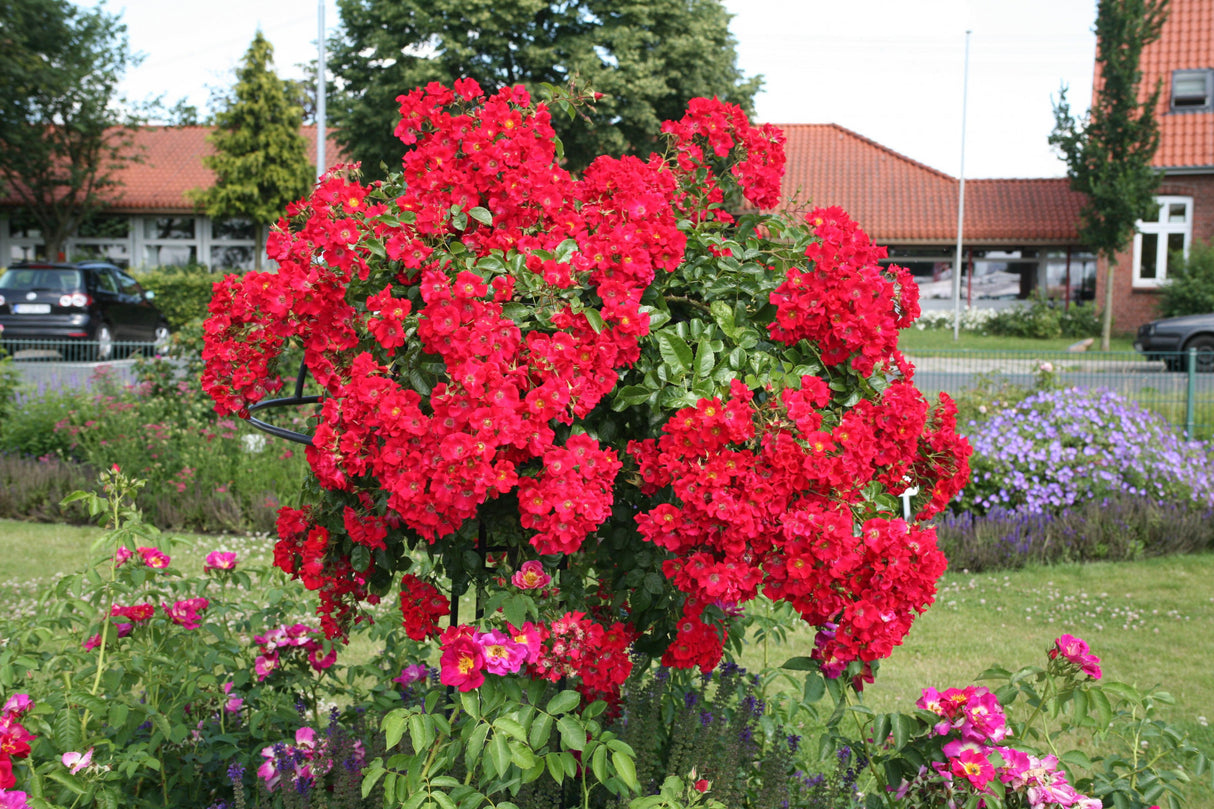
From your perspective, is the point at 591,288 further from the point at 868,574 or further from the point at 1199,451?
the point at 1199,451

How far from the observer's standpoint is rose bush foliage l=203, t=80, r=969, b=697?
183 cm

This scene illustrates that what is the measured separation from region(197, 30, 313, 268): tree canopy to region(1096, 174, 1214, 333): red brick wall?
19.9 meters

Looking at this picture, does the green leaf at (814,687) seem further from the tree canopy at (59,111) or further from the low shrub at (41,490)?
the tree canopy at (59,111)

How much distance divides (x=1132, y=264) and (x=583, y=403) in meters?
23.5

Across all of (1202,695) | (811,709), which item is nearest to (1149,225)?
(1202,695)

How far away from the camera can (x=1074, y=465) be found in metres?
6.45

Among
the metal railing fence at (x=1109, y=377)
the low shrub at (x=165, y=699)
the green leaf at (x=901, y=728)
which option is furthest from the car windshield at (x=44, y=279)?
the green leaf at (x=901, y=728)

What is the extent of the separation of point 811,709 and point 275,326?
157cm

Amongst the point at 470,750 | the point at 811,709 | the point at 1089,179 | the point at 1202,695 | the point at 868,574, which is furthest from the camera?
the point at 1089,179

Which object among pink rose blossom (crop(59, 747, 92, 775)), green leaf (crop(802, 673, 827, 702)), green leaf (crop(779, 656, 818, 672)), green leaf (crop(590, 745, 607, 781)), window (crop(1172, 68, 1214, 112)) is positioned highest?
window (crop(1172, 68, 1214, 112))

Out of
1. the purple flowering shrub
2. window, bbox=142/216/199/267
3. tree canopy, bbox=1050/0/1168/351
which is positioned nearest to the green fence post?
the purple flowering shrub

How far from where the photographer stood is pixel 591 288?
2100 mm

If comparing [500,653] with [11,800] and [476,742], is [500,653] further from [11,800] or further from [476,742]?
[11,800]

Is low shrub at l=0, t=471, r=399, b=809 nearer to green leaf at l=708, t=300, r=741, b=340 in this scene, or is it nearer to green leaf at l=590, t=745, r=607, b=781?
green leaf at l=590, t=745, r=607, b=781
